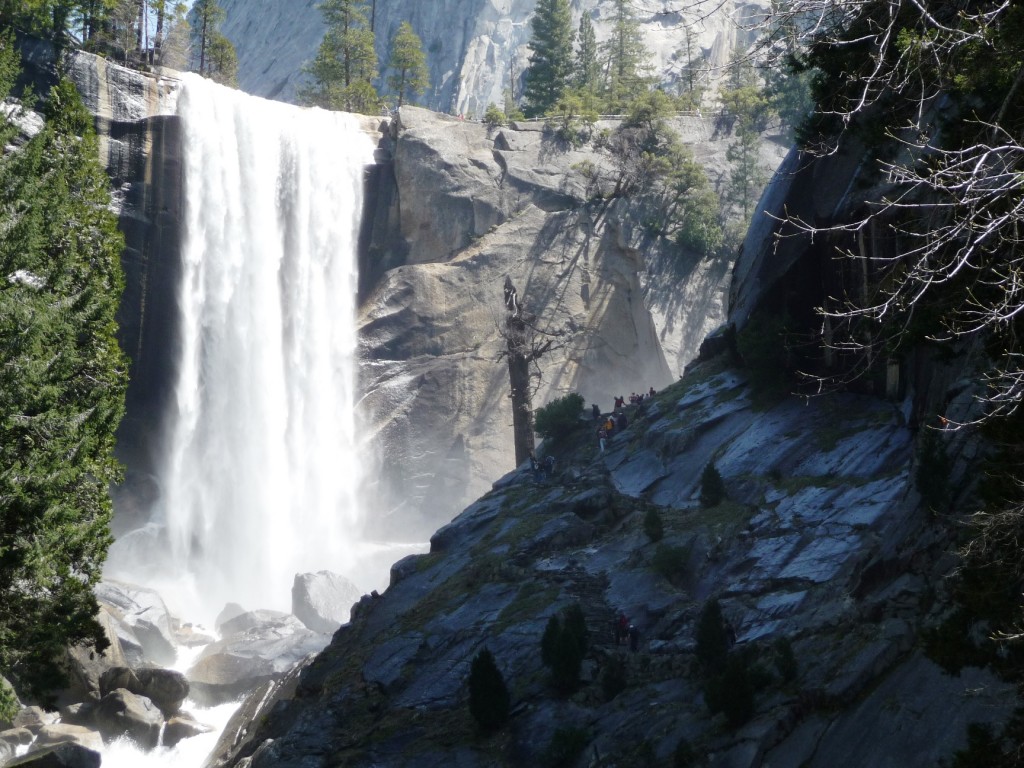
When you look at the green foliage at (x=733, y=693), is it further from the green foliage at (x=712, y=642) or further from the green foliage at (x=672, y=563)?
the green foliage at (x=672, y=563)

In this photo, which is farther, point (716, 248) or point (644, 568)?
point (716, 248)

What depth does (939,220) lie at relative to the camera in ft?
45.1

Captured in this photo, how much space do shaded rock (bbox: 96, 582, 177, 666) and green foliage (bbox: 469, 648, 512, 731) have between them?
54.1 ft

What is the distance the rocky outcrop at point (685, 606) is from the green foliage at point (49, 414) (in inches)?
252

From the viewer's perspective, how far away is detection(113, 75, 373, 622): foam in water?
143 feet

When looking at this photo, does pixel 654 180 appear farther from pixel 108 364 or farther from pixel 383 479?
pixel 108 364

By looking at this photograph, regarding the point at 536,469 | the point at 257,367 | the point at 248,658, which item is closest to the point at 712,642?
the point at 536,469

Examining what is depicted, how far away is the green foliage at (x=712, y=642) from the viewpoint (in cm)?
1870

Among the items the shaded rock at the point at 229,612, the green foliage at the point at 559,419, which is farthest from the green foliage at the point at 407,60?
the shaded rock at the point at 229,612

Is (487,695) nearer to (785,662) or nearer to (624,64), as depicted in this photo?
(785,662)

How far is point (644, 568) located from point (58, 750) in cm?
1295

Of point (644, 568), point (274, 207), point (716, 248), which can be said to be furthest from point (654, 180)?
point (644, 568)

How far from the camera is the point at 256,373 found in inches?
1799

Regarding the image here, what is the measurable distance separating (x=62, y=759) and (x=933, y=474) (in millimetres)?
17385
